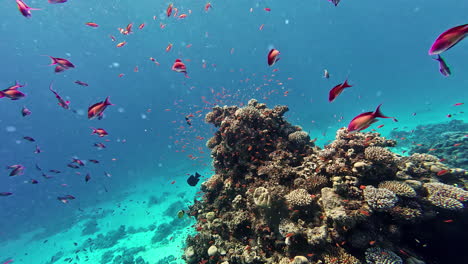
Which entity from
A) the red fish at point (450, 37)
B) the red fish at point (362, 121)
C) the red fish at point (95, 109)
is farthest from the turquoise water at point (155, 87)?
the red fish at point (450, 37)

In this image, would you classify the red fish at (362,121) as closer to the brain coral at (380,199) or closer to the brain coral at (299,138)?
the brain coral at (380,199)

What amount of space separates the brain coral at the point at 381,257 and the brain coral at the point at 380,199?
87 centimetres

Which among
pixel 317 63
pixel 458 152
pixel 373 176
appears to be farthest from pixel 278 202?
pixel 317 63

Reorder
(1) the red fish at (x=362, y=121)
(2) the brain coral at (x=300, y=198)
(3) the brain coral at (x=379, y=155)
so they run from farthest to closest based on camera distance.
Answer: (3) the brain coral at (x=379, y=155) → (2) the brain coral at (x=300, y=198) → (1) the red fish at (x=362, y=121)

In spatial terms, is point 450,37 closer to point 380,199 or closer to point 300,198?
point 380,199

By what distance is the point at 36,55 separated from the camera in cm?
5772

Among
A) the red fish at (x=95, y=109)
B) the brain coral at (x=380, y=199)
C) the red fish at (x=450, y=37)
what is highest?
the red fish at (x=95, y=109)

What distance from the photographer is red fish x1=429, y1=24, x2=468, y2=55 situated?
2.62 meters

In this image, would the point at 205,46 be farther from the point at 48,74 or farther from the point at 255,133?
the point at 255,133

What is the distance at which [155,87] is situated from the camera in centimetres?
7925

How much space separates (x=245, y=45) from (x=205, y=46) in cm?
1686

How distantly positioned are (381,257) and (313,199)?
67.0 inches

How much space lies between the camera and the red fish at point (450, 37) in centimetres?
262

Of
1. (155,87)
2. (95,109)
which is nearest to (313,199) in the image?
(95,109)
